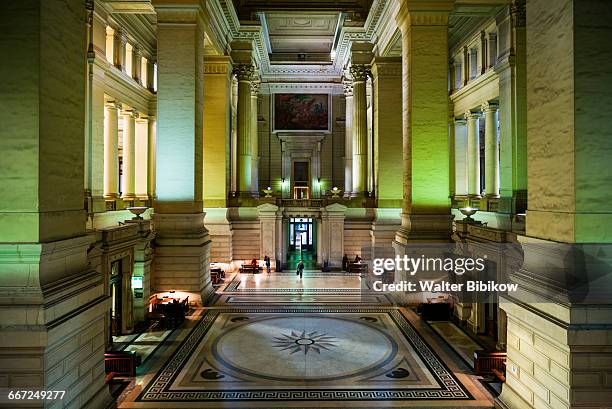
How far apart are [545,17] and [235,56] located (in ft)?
69.1

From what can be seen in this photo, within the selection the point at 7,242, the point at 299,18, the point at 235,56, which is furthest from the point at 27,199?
the point at 299,18

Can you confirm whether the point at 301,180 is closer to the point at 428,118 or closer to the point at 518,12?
the point at 428,118

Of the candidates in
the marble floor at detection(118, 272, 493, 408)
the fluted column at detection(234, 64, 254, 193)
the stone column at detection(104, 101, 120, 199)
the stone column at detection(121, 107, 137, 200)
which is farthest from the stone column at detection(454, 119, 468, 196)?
the stone column at detection(104, 101, 120, 199)

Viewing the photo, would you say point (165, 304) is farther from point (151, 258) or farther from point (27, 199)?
point (27, 199)

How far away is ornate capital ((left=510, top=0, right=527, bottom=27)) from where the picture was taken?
16.9m

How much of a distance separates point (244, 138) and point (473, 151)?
45.7 ft

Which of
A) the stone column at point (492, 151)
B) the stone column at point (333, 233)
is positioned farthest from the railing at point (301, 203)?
the stone column at point (492, 151)

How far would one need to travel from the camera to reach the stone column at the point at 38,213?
5402mm

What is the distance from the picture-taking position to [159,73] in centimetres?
1569

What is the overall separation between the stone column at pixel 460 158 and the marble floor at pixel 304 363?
13.9 metres

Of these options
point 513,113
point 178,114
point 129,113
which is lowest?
point 178,114

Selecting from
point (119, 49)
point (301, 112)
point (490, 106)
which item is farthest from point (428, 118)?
point (301, 112)

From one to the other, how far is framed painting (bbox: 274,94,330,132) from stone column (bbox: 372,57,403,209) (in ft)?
34.7

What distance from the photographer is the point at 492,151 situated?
21.8m
